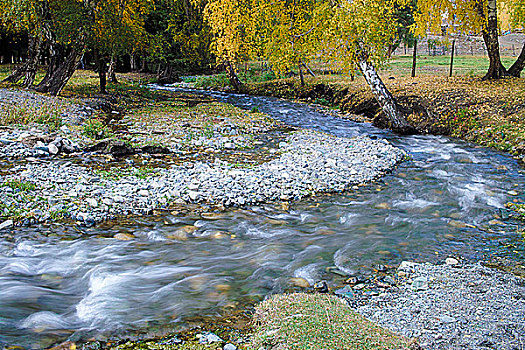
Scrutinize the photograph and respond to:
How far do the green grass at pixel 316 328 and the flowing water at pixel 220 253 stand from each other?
55cm

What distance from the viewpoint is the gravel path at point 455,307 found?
368 cm

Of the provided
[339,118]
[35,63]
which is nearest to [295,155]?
[339,118]

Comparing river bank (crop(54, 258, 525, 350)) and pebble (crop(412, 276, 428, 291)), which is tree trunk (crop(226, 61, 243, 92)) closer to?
pebble (crop(412, 276, 428, 291))

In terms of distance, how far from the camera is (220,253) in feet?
18.9

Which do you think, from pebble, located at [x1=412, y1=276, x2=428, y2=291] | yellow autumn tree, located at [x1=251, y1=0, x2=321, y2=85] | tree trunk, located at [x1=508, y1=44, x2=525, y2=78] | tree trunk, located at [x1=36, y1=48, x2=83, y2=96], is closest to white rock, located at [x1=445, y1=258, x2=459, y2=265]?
pebble, located at [x1=412, y1=276, x2=428, y2=291]

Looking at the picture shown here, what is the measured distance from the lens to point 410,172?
9.86m

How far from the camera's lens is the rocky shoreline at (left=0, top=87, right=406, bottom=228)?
680 cm

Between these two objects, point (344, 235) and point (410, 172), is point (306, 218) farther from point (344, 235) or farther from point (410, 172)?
point (410, 172)

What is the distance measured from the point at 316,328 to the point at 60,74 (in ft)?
55.6

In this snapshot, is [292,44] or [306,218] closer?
[306,218]

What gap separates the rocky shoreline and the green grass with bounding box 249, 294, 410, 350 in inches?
139

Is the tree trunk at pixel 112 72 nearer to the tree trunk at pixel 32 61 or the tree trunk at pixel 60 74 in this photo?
the tree trunk at pixel 32 61

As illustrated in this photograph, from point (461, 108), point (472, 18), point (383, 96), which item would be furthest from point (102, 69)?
point (472, 18)

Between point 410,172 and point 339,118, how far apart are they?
26.2 feet
